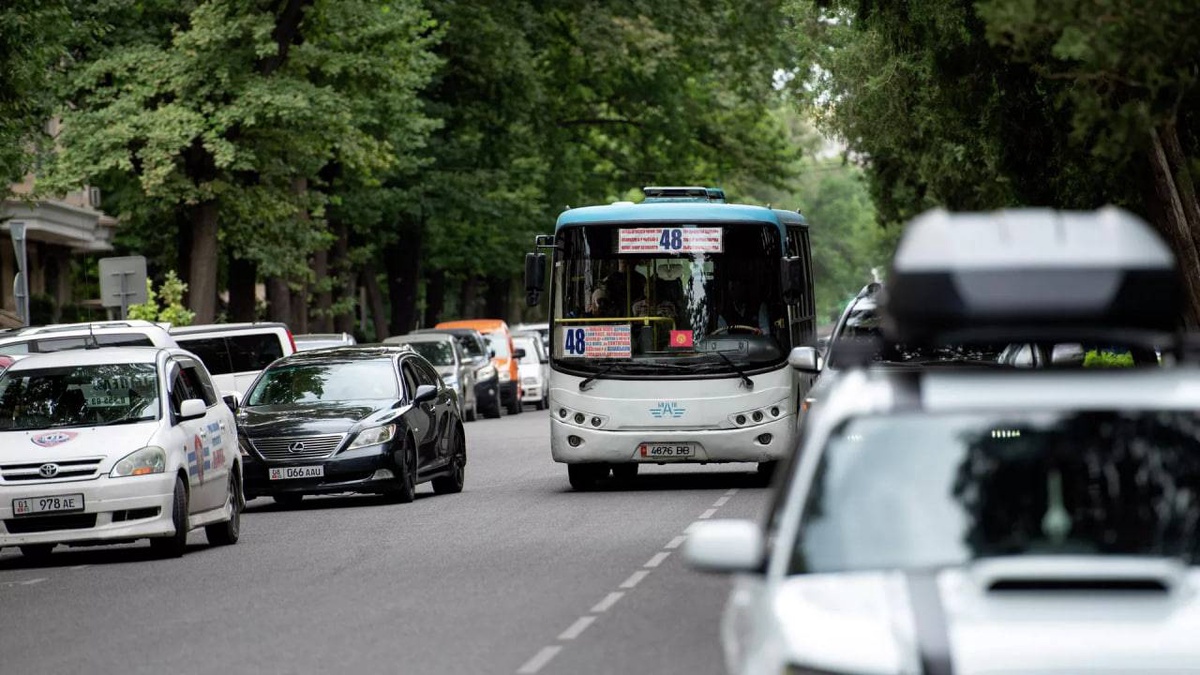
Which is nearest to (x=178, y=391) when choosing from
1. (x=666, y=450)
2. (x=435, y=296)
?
(x=666, y=450)

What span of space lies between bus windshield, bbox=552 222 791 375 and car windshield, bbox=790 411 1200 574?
16.9 m

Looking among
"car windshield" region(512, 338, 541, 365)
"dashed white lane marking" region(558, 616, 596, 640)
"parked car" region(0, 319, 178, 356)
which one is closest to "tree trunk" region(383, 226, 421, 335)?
"car windshield" region(512, 338, 541, 365)

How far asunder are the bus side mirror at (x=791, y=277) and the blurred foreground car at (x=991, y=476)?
1644 centimetres

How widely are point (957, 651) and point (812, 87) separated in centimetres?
3810

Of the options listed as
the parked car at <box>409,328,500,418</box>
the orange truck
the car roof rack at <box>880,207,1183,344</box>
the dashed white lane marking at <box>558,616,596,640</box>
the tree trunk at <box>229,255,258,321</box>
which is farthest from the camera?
the orange truck

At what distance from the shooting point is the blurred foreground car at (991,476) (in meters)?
6.06

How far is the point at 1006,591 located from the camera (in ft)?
19.9

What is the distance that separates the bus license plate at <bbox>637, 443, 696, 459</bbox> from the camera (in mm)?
23484

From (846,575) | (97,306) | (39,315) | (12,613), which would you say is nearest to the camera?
(846,575)

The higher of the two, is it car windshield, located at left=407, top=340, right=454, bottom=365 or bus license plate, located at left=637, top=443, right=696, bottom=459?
car windshield, located at left=407, top=340, right=454, bottom=365

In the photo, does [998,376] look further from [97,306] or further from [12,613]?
[97,306]

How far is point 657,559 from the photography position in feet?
53.5

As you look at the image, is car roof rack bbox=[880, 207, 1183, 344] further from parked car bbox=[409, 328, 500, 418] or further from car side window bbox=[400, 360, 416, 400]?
parked car bbox=[409, 328, 500, 418]

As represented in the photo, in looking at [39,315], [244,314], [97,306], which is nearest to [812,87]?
[244,314]
